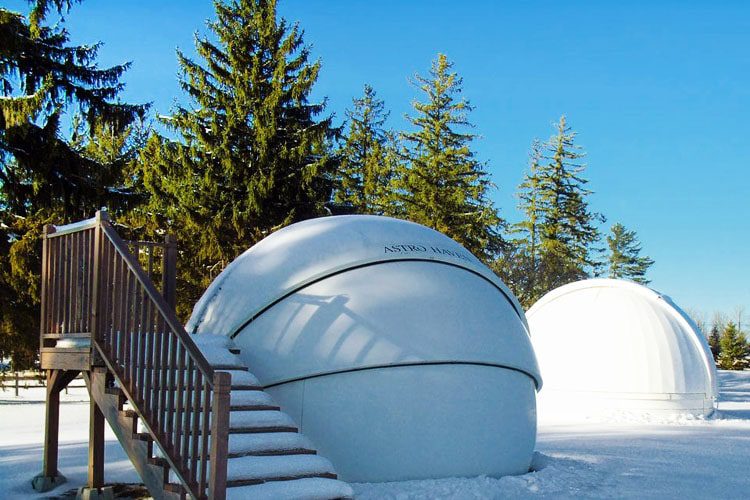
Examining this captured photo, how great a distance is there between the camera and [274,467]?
6.54m

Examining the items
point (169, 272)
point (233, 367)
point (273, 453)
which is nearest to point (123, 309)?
point (233, 367)

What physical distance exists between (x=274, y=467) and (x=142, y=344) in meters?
1.66

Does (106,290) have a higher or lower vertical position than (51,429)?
higher

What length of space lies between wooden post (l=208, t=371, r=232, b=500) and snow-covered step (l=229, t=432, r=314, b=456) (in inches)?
34.0

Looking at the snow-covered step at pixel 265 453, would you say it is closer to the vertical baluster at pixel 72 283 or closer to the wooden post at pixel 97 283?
the wooden post at pixel 97 283

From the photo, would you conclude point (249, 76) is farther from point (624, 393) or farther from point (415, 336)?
point (415, 336)

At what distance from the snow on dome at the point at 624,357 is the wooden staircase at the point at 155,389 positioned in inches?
538

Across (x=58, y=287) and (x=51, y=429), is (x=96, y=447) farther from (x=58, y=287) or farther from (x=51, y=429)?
(x=58, y=287)

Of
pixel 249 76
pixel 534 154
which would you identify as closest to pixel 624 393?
pixel 249 76

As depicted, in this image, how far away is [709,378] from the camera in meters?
Answer: 19.4

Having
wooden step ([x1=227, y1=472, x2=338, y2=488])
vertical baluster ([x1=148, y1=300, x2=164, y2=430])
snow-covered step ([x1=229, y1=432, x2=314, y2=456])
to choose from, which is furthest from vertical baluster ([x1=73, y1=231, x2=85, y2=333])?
wooden step ([x1=227, y1=472, x2=338, y2=488])

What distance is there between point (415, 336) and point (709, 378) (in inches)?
567

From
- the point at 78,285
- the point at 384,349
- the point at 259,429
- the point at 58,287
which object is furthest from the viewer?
the point at 58,287

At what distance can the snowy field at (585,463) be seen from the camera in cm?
802
